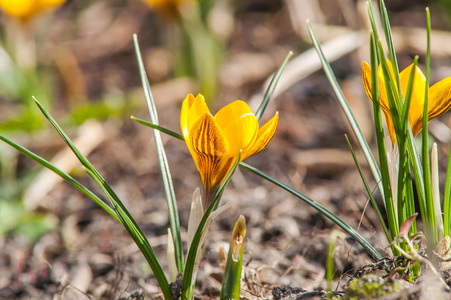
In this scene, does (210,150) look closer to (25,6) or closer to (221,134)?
(221,134)

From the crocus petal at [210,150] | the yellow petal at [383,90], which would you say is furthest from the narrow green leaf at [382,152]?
the crocus petal at [210,150]

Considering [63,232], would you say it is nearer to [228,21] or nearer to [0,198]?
[0,198]

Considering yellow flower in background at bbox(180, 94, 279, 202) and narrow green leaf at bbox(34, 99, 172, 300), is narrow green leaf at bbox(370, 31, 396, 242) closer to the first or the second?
yellow flower in background at bbox(180, 94, 279, 202)

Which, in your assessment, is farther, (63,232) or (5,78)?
(5,78)

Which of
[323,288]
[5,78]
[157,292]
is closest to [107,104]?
[5,78]

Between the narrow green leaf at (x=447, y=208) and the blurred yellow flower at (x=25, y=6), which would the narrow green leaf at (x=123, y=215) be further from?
the blurred yellow flower at (x=25, y=6)
